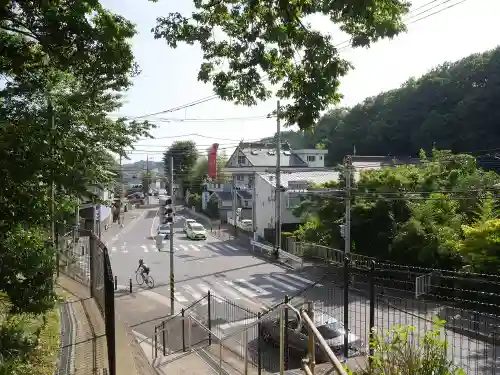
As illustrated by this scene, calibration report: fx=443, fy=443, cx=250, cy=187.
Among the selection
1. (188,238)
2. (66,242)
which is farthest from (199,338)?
(188,238)

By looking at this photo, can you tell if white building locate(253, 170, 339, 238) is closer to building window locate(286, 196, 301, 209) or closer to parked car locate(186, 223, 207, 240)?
building window locate(286, 196, 301, 209)

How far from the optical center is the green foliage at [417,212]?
17797 millimetres

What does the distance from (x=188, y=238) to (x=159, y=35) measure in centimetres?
3347

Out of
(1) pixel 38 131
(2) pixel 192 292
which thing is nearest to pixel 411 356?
(1) pixel 38 131

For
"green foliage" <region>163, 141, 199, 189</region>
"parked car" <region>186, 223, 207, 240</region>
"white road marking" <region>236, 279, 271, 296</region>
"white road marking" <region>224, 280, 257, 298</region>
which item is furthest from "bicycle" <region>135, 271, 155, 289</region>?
"green foliage" <region>163, 141, 199, 189</region>

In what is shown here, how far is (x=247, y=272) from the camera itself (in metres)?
24.3

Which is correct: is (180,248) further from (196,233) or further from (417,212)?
(417,212)

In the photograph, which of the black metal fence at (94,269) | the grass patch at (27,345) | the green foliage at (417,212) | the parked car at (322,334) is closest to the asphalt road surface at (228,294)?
the parked car at (322,334)

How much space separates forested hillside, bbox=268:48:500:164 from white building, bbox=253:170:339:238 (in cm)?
1704

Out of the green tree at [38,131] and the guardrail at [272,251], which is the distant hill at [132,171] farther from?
the green tree at [38,131]

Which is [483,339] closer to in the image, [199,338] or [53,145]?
[199,338]

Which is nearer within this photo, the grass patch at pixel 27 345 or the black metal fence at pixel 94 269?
the grass patch at pixel 27 345

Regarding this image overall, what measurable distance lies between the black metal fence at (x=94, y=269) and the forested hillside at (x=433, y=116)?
134 ft

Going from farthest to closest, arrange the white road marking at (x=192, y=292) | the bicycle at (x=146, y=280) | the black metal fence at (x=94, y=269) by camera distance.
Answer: the bicycle at (x=146, y=280) → the white road marking at (x=192, y=292) → the black metal fence at (x=94, y=269)
